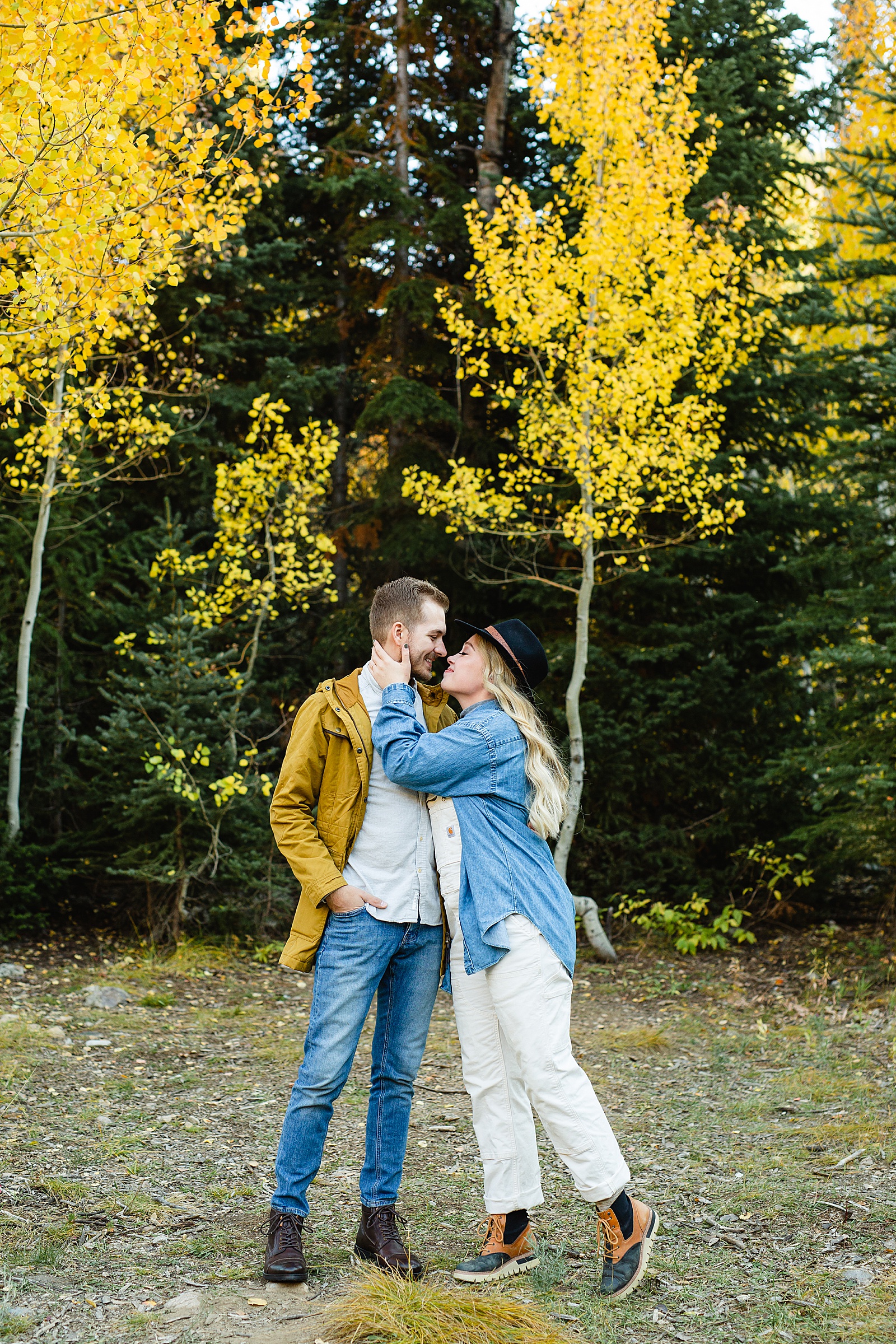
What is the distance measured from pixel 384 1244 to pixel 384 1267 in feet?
0.18

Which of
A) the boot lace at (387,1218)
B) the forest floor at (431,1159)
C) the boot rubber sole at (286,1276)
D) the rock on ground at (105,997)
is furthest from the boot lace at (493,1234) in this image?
the rock on ground at (105,997)

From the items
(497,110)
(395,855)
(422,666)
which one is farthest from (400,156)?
(395,855)

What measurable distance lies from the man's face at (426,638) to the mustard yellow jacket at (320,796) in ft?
0.68

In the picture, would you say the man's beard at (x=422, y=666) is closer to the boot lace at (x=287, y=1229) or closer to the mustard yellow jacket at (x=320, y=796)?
the mustard yellow jacket at (x=320, y=796)

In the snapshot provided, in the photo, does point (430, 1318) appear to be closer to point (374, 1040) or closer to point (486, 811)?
point (374, 1040)

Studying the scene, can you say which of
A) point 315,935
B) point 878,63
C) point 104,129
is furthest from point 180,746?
point 878,63

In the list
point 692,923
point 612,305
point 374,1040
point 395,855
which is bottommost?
→ point 692,923

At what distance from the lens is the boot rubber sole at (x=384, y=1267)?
2.93 m

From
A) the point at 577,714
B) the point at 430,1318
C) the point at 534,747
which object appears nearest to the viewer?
the point at 430,1318

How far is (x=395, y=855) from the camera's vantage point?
300 cm

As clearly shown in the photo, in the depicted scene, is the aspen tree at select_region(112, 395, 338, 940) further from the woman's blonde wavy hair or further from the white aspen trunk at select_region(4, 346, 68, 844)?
the woman's blonde wavy hair

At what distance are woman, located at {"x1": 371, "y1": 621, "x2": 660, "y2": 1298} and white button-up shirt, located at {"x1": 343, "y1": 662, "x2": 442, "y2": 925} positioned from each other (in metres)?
0.04

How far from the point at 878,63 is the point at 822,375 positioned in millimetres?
2506

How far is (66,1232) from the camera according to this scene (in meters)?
3.28
